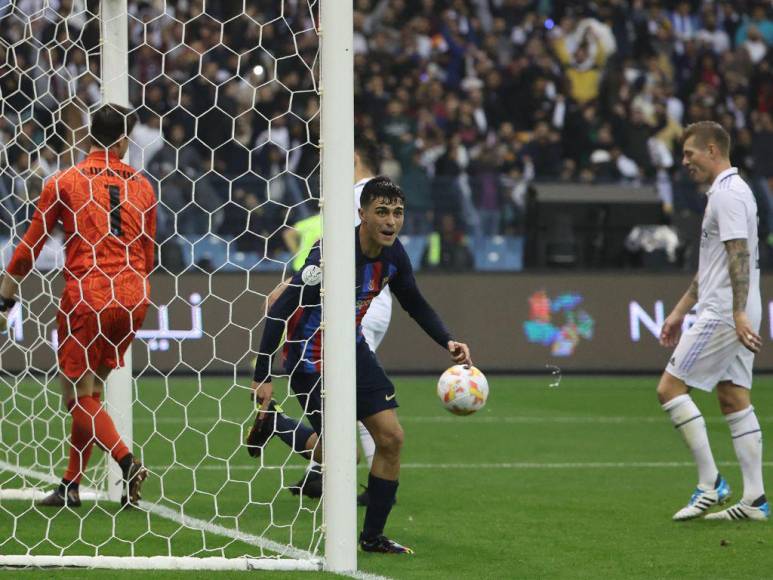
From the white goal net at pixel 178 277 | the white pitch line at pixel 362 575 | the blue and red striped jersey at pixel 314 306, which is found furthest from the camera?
the white goal net at pixel 178 277

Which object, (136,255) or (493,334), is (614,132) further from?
(136,255)

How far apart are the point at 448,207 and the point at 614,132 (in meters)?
4.20

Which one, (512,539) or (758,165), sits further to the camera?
(758,165)

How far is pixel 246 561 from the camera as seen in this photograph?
5.30 metres

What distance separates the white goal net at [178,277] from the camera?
6.18 metres

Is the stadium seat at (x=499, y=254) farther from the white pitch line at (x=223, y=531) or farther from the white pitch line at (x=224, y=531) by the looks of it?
the white pitch line at (x=224, y=531)

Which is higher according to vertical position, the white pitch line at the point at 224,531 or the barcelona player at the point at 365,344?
the barcelona player at the point at 365,344

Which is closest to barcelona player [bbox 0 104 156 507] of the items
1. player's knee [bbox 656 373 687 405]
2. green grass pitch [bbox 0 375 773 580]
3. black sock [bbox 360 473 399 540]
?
green grass pitch [bbox 0 375 773 580]

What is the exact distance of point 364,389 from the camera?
5707 mm

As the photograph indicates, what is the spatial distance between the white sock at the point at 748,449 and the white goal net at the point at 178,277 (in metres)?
2.10

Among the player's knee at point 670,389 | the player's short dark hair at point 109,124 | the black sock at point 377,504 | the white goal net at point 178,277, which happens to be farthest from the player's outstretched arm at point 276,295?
the player's knee at point 670,389

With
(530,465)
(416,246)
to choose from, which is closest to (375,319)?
(530,465)

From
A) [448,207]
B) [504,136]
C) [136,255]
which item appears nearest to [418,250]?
[448,207]

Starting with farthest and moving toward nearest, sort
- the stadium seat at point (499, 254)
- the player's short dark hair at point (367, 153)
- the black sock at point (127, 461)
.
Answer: the stadium seat at point (499, 254) → the player's short dark hair at point (367, 153) → the black sock at point (127, 461)
